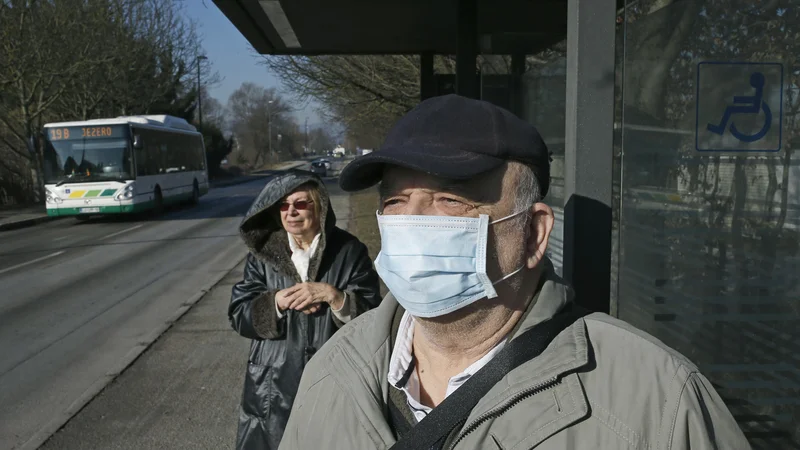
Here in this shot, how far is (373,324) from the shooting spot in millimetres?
1823

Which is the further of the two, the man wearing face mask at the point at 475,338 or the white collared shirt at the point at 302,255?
the white collared shirt at the point at 302,255

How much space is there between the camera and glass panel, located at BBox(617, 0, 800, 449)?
2787 mm

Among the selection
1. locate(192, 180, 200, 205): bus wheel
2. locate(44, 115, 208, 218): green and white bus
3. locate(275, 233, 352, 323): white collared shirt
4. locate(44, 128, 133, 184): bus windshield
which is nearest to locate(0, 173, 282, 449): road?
locate(44, 115, 208, 218): green and white bus

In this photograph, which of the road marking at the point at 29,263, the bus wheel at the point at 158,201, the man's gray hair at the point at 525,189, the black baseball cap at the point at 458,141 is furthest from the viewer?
the bus wheel at the point at 158,201

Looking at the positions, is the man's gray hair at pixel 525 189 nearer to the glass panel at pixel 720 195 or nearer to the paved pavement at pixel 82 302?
the glass panel at pixel 720 195

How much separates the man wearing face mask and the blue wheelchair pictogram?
4.87 ft

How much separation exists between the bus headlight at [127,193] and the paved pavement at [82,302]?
1.04m

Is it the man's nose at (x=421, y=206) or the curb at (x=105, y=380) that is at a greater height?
the man's nose at (x=421, y=206)

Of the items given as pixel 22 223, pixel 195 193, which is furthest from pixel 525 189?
pixel 195 193

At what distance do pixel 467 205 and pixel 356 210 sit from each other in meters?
20.8

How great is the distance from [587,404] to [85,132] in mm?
21700

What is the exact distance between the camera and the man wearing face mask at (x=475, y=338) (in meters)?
1.36

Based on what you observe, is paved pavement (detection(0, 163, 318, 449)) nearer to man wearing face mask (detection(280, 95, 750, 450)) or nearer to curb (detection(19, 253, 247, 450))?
curb (detection(19, 253, 247, 450))

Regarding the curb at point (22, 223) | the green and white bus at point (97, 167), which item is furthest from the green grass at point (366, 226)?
the curb at point (22, 223)
